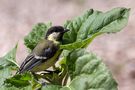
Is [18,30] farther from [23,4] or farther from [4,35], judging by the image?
[23,4]

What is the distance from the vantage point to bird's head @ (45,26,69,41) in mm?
2497

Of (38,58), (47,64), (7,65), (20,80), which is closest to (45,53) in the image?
(38,58)

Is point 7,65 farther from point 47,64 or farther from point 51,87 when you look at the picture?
point 51,87

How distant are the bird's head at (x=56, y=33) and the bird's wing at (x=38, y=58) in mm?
74

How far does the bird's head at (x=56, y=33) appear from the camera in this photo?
8.19 ft

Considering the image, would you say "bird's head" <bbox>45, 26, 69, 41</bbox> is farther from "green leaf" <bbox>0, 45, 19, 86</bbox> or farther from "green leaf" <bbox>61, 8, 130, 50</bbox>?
"green leaf" <bbox>0, 45, 19, 86</bbox>

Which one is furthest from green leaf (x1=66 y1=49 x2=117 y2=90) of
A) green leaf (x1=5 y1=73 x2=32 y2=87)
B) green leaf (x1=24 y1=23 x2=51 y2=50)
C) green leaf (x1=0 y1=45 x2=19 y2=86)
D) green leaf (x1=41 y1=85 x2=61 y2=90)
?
green leaf (x1=24 y1=23 x2=51 y2=50)

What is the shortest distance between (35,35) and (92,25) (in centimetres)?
35

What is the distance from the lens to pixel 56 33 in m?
2.61

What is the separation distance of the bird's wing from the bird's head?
0.07m

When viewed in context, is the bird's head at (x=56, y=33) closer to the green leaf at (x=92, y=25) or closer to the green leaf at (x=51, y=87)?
the green leaf at (x=92, y=25)

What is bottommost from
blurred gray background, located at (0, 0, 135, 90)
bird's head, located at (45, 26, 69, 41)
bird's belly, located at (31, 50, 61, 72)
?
blurred gray background, located at (0, 0, 135, 90)

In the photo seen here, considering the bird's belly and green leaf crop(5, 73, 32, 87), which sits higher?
green leaf crop(5, 73, 32, 87)

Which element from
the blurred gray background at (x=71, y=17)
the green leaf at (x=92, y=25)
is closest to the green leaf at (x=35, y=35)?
the green leaf at (x=92, y=25)
